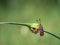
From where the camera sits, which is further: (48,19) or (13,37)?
(48,19)

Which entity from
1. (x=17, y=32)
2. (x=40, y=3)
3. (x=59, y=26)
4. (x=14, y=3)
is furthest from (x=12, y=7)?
(x=59, y=26)

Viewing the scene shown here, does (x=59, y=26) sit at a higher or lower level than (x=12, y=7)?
lower

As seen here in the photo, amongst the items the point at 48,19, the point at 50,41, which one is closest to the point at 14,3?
the point at 48,19

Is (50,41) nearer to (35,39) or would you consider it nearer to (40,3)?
(35,39)

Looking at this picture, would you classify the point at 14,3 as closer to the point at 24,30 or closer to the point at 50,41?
the point at 24,30

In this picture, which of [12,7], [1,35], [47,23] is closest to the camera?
[1,35]

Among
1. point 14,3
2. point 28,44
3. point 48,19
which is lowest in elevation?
point 28,44

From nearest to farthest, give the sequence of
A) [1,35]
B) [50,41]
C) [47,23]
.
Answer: [50,41] → [1,35] → [47,23]
